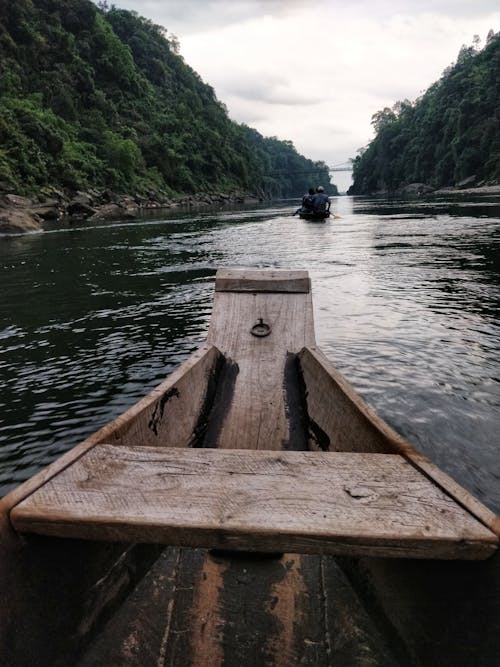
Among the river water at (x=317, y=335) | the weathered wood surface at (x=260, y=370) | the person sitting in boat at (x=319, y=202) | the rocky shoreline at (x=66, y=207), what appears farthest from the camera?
the person sitting in boat at (x=319, y=202)

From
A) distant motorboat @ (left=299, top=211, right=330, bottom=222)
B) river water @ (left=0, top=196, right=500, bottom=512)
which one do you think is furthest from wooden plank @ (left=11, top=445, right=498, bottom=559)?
distant motorboat @ (left=299, top=211, right=330, bottom=222)

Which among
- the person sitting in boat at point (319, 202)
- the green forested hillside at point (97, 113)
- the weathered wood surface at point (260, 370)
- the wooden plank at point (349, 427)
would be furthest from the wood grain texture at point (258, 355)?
the green forested hillside at point (97, 113)

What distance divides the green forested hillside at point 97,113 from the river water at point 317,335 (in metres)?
24.2

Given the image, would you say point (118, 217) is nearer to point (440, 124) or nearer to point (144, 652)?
point (144, 652)

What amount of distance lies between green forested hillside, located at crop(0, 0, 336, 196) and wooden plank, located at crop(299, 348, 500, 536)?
32406 mm

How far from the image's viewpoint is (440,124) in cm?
7900

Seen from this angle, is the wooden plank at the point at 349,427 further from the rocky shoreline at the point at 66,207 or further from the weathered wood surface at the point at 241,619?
the rocky shoreline at the point at 66,207

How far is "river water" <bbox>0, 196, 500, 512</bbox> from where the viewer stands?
12.7 ft

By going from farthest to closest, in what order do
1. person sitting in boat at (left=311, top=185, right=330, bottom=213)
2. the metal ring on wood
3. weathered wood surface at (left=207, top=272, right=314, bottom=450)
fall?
1. person sitting in boat at (left=311, top=185, right=330, bottom=213)
2. the metal ring on wood
3. weathered wood surface at (left=207, top=272, right=314, bottom=450)

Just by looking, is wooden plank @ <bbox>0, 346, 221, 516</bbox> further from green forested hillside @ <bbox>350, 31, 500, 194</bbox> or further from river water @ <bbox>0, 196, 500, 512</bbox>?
green forested hillside @ <bbox>350, 31, 500, 194</bbox>

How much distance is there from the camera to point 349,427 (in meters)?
2.40

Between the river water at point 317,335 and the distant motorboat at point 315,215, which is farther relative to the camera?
the distant motorboat at point 315,215

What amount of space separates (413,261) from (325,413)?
10.0m

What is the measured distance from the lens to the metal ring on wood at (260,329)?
13.4 ft
